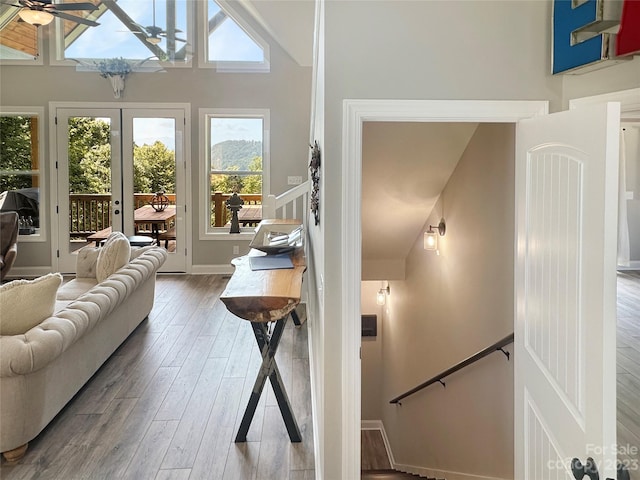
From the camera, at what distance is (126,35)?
7023mm

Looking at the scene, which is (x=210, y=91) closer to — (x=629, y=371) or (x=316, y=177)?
(x=316, y=177)

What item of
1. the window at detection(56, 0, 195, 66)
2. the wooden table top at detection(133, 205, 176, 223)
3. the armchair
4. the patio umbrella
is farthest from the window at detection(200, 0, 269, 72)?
the armchair

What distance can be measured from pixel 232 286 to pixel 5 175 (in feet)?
20.1

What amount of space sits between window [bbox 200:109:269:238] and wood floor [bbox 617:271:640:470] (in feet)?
18.8

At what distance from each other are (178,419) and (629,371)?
2.48m

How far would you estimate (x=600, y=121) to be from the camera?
1.32 meters

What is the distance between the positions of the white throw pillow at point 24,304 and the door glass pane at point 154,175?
4.32 meters

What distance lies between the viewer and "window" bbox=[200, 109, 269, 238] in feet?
23.1

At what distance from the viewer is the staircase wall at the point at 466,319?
9.68 ft

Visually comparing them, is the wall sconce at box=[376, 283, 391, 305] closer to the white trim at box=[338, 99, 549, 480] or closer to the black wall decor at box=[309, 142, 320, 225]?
the black wall decor at box=[309, 142, 320, 225]

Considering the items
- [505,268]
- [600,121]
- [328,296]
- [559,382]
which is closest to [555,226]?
[600,121]

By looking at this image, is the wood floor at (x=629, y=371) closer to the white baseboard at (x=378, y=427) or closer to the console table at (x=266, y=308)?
the console table at (x=266, y=308)

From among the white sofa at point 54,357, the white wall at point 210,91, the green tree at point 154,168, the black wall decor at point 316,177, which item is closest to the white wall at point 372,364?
the white wall at point 210,91

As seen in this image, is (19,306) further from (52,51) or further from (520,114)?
(52,51)
